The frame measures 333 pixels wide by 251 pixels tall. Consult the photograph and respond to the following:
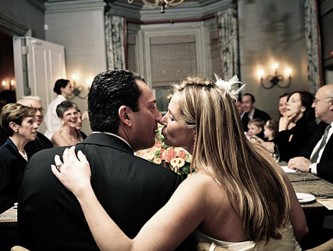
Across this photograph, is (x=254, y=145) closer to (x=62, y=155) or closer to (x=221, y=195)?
(x=221, y=195)

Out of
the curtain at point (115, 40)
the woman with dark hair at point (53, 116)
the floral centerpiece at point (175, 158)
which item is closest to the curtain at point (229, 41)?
the curtain at point (115, 40)

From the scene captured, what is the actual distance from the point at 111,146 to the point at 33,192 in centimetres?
28

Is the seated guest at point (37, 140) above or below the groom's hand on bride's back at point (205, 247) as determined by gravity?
above

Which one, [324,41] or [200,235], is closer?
[200,235]

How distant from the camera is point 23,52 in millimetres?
6469

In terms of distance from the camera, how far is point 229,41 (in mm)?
7938

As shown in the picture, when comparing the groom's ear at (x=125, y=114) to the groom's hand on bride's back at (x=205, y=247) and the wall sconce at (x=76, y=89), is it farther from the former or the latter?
the wall sconce at (x=76, y=89)

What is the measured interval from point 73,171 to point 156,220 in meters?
0.29

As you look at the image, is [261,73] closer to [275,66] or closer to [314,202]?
[275,66]

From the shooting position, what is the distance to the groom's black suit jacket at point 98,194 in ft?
4.42

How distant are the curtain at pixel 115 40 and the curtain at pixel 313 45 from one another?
3.22m

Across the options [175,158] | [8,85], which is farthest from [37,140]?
[8,85]

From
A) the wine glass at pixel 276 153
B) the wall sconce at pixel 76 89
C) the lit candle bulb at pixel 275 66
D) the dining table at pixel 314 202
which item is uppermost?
the lit candle bulb at pixel 275 66

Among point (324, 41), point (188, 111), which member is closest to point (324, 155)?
point (188, 111)
